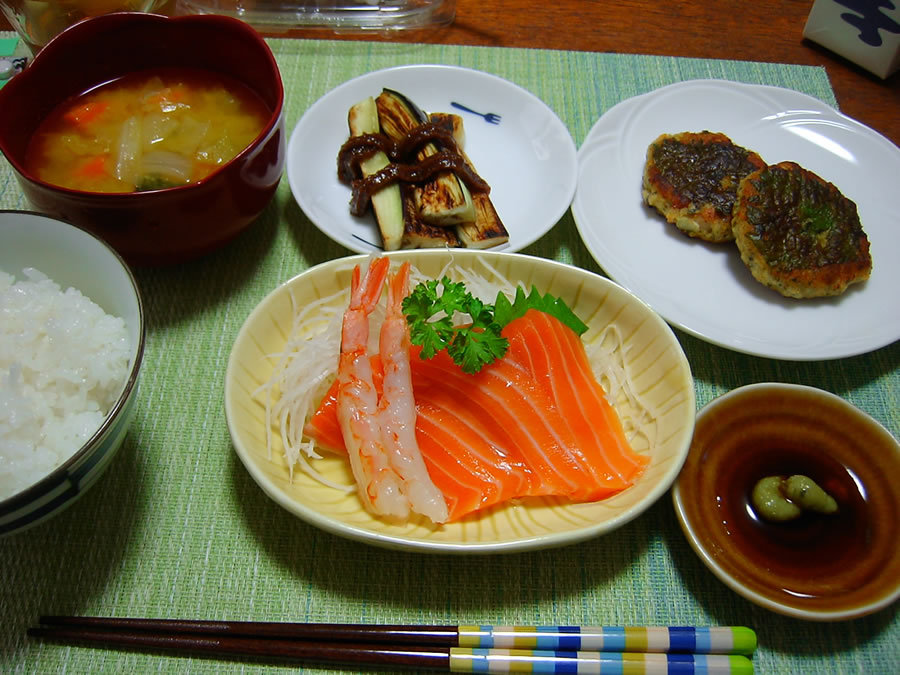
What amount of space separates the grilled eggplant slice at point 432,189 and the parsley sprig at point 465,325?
0.39m

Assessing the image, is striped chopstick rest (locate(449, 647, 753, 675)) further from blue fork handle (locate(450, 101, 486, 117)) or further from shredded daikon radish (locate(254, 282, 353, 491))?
blue fork handle (locate(450, 101, 486, 117))

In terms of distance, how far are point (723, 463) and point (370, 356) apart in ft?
3.33

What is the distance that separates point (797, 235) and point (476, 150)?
1.21 meters

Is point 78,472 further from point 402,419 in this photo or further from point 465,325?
point 465,325

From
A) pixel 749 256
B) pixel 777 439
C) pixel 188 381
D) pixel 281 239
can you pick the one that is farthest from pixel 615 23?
pixel 188 381

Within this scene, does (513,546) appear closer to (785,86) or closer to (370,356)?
(370,356)

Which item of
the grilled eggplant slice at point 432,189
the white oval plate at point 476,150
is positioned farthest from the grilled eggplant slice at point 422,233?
the white oval plate at point 476,150

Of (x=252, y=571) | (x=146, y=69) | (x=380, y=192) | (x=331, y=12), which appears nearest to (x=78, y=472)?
(x=252, y=571)

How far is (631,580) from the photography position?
68.8 inches

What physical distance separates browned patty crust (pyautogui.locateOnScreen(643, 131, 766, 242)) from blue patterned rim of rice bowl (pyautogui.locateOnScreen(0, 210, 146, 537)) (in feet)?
5.86

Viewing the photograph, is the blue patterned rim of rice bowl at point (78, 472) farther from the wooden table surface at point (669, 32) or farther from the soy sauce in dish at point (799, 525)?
the wooden table surface at point (669, 32)

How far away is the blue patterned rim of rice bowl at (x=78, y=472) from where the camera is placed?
1343 mm

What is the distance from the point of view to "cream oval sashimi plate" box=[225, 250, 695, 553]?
158cm

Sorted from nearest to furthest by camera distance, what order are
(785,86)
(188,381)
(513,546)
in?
(513,546), (188,381), (785,86)
